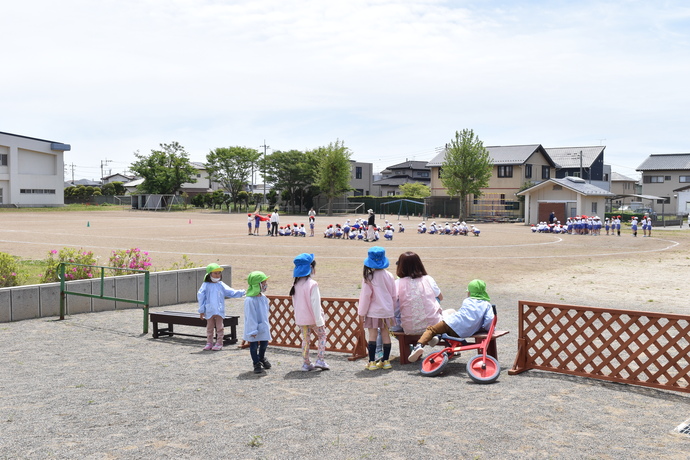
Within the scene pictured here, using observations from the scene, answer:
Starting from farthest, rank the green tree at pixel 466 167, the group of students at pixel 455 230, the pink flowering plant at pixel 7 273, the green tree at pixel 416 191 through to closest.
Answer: the green tree at pixel 416 191 < the green tree at pixel 466 167 < the group of students at pixel 455 230 < the pink flowering plant at pixel 7 273

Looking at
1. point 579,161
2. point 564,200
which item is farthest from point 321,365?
point 579,161

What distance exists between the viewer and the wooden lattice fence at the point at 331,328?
8705 millimetres

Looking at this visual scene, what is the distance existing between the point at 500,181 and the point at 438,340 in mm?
62681

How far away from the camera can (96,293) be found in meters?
12.5

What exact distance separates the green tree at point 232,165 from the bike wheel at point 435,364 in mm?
72574

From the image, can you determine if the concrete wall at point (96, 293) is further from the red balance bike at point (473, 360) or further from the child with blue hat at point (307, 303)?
the red balance bike at point (473, 360)

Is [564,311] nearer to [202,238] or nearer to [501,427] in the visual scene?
[501,427]

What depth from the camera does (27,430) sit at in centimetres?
557

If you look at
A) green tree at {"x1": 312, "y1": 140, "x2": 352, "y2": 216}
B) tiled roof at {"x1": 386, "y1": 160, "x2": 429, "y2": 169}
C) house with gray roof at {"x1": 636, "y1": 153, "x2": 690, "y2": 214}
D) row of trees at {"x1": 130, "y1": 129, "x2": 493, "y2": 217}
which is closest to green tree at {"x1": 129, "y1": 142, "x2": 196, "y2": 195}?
row of trees at {"x1": 130, "y1": 129, "x2": 493, "y2": 217}

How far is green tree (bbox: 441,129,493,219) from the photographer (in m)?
62.6

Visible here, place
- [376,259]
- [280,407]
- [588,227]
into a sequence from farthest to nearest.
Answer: [588,227]
[376,259]
[280,407]

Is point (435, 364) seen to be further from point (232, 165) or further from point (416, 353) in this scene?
point (232, 165)

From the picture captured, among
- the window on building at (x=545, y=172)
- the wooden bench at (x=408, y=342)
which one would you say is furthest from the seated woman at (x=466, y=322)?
the window on building at (x=545, y=172)

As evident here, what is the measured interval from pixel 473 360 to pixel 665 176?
279ft
